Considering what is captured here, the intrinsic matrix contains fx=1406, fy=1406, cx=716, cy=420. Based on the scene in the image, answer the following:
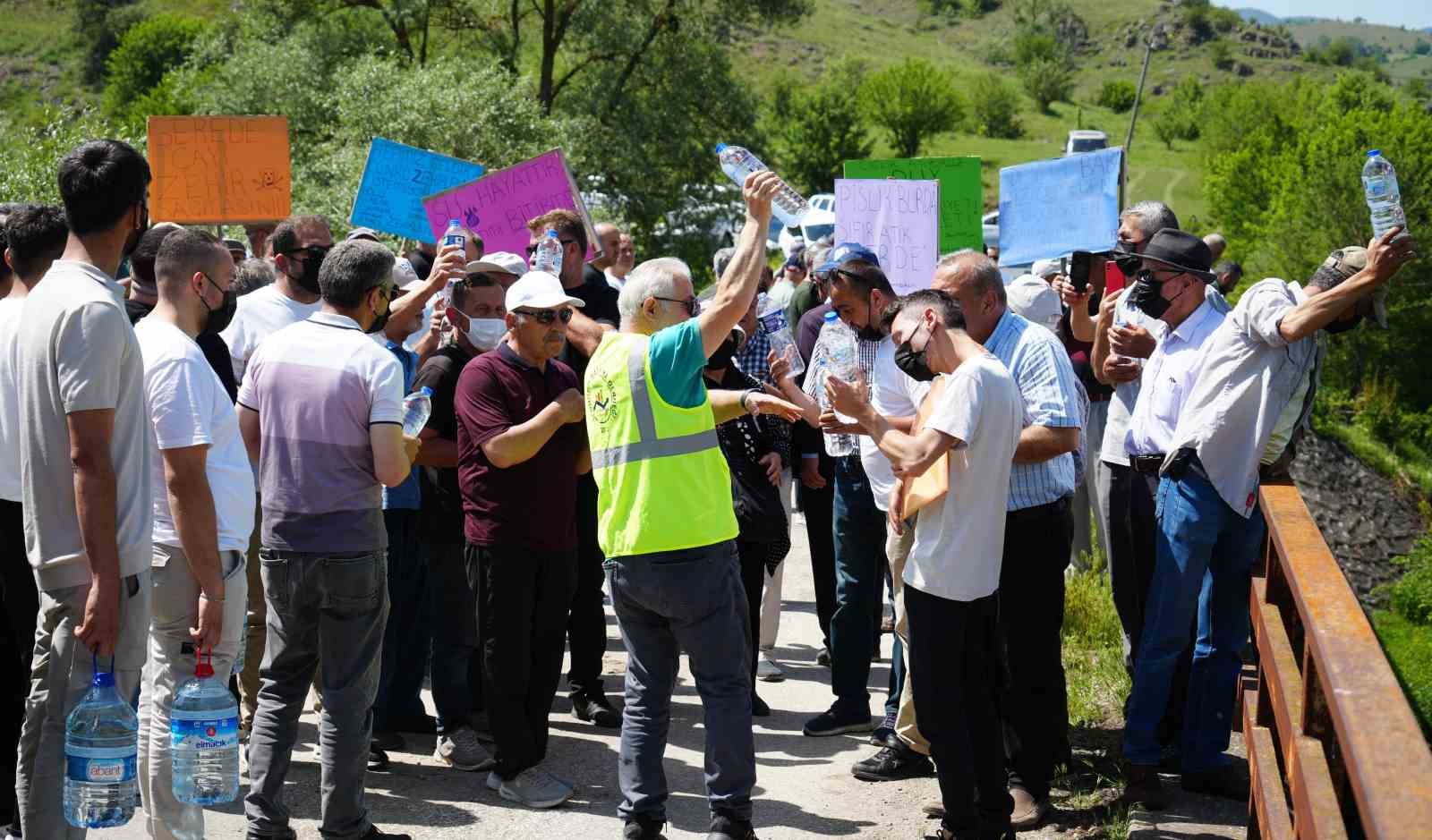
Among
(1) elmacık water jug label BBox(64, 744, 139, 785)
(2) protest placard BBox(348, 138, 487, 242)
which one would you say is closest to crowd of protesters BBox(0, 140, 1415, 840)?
(1) elmacık water jug label BBox(64, 744, 139, 785)

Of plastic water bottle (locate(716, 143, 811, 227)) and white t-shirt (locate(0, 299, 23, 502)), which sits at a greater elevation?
plastic water bottle (locate(716, 143, 811, 227))

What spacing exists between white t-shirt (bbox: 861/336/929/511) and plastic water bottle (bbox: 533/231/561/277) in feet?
5.40

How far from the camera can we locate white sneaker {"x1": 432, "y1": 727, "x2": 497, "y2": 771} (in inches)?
236

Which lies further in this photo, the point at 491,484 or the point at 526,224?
the point at 526,224

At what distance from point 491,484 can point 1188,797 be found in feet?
9.98

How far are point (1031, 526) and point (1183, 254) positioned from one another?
1.27 meters

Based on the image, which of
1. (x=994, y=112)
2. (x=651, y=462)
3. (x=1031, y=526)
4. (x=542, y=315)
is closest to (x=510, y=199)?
(x=542, y=315)

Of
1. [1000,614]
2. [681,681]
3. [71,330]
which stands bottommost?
[681,681]

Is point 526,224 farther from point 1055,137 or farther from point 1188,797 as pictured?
point 1055,137

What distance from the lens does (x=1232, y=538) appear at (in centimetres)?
548

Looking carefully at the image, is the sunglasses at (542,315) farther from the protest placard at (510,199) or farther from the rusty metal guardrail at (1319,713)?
the rusty metal guardrail at (1319,713)

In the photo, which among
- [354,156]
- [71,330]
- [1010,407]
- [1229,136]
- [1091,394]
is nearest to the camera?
[71,330]

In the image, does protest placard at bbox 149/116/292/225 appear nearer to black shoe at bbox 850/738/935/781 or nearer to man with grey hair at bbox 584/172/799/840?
man with grey hair at bbox 584/172/799/840

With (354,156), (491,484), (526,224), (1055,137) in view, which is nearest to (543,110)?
(354,156)
